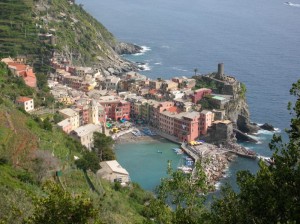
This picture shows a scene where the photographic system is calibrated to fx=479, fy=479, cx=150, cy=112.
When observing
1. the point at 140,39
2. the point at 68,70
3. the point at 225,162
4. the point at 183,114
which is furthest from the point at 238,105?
the point at 140,39

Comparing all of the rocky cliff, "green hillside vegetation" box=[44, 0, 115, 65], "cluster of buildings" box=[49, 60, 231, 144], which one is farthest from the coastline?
"green hillside vegetation" box=[44, 0, 115, 65]

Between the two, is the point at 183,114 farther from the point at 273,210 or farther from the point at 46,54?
the point at 273,210

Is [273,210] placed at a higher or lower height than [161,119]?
higher

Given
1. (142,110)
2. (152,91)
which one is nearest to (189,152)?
(142,110)

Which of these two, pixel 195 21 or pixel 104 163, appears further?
pixel 195 21

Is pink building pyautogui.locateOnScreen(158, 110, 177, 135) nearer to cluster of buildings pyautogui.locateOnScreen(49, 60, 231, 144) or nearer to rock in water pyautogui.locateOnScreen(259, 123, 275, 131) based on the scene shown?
cluster of buildings pyautogui.locateOnScreen(49, 60, 231, 144)
